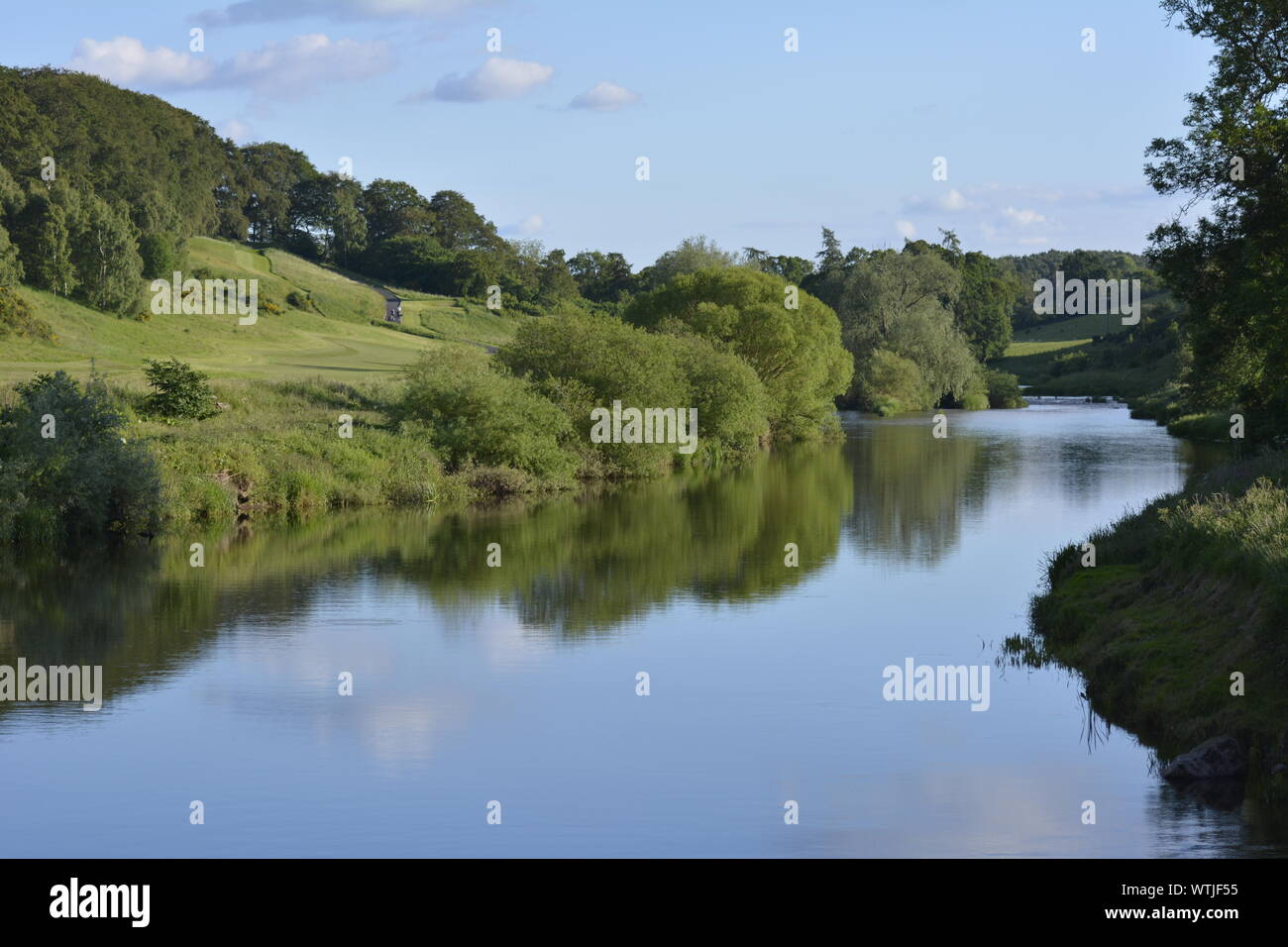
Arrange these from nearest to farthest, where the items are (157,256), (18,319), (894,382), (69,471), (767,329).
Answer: (69,471) < (767,329) < (18,319) < (157,256) < (894,382)

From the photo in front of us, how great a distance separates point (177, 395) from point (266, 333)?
46.1 metres

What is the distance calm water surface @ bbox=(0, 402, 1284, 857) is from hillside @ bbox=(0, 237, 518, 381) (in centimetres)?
2335

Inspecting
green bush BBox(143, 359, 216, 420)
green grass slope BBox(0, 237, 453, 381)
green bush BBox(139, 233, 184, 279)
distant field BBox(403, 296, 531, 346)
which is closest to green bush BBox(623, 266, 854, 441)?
green grass slope BBox(0, 237, 453, 381)

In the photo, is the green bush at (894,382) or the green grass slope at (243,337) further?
the green bush at (894,382)

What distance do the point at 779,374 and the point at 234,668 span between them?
4649cm

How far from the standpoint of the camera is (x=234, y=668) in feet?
60.7

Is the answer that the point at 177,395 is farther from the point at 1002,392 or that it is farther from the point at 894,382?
the point at 1002,392

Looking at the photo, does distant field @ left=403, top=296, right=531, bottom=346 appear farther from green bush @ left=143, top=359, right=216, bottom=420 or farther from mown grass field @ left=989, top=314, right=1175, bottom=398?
green bush @ left=143, top=359, right=216, bottom=420

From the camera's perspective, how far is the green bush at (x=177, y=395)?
38500 millimetres

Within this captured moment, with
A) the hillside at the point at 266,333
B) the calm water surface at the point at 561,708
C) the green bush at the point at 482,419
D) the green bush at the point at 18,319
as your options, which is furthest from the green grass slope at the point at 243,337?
the calm water surface at the point at 561,708

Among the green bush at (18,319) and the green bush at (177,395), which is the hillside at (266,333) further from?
the green bush at (177,395)

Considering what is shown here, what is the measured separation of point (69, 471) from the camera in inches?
1129

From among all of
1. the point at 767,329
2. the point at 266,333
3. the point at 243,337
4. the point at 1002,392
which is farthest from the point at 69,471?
the point at 1002,392

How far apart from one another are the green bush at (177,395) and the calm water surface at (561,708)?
853cm
